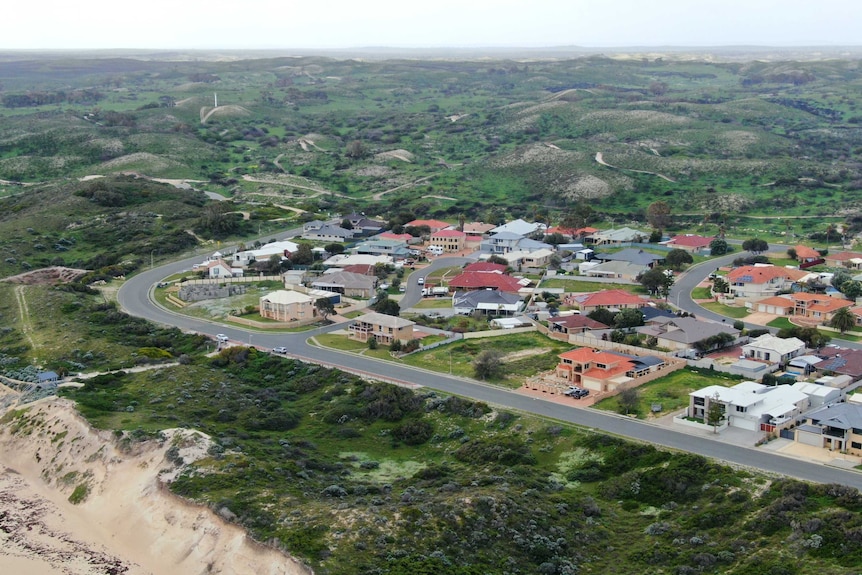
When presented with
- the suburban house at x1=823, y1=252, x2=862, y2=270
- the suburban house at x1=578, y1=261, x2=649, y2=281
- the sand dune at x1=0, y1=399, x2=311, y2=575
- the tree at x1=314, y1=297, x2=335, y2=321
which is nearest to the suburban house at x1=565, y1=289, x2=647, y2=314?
the suburban house at x1=578, y1=261, x2=649, y2=281

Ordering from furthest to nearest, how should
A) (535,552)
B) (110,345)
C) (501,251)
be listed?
1. (501,251)
2. (110,345)
3. (535,552)

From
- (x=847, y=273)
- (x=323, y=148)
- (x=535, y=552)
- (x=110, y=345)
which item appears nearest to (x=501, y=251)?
(x=847, y=273)

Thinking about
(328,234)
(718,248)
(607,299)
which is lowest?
(328,234)

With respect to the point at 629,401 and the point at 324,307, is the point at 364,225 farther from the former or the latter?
the point at 629,401

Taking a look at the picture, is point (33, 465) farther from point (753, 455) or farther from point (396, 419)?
point (753, 455)

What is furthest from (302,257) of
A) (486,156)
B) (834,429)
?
(486,156)

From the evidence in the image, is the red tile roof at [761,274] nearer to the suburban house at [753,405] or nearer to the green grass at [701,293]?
the green grass at [701,293]

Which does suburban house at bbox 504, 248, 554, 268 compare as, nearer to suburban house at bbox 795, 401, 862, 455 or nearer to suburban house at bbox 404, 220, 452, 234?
suburban house at bbox 404, 220, 452, 234
